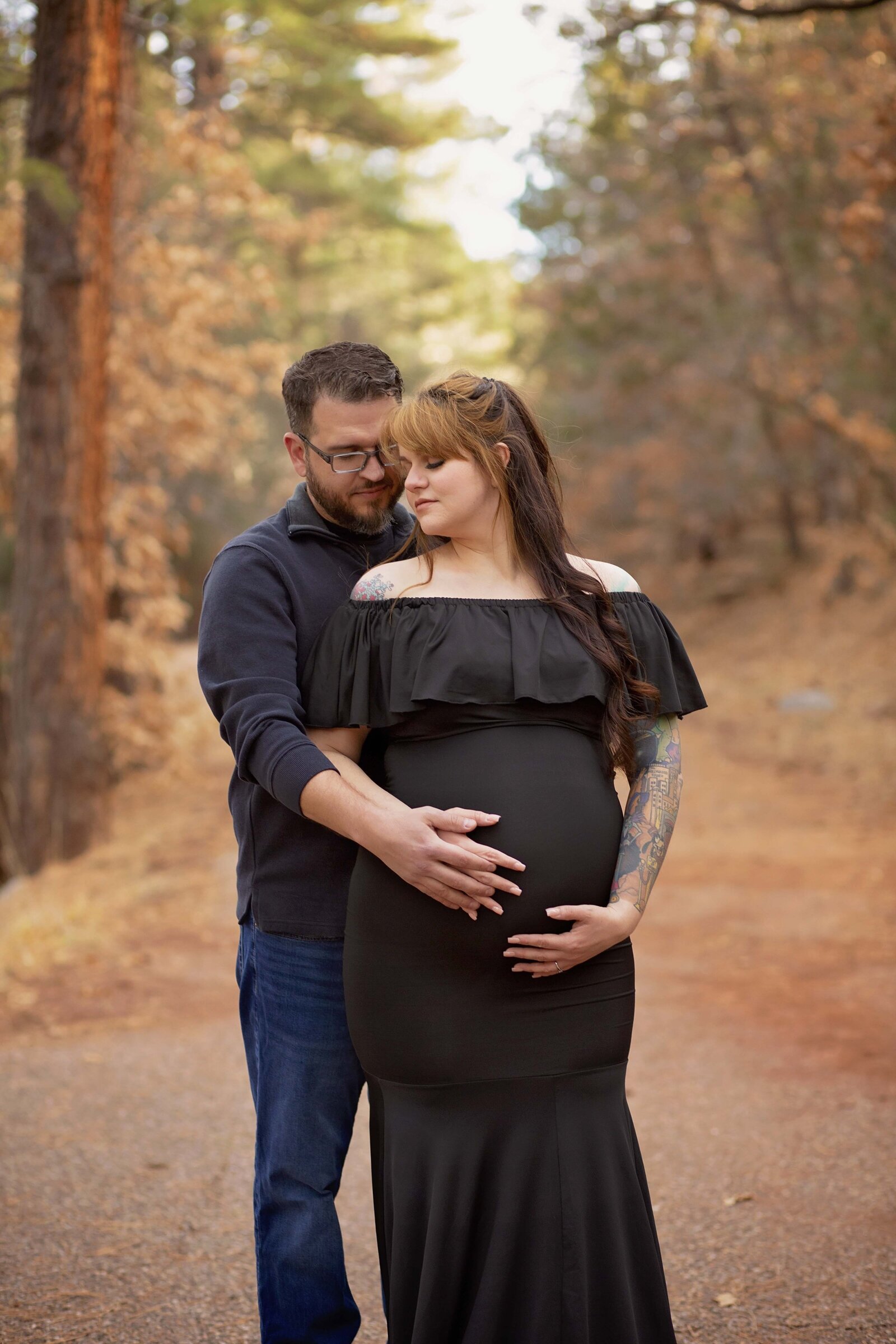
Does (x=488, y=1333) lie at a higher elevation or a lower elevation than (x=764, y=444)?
lower

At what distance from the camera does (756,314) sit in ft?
62.1

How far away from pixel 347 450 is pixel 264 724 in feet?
2.22

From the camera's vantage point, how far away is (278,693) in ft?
7.86

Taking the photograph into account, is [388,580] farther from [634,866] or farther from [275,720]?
[634,866]

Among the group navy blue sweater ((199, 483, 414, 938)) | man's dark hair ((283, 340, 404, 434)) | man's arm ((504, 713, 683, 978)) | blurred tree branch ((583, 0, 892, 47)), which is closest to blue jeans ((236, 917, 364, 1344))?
navy blue sweater ((199, 483, 414, 938))

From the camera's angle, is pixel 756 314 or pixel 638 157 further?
pixel 638 157

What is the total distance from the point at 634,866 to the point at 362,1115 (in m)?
2.88

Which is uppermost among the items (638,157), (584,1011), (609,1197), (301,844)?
(638,157)

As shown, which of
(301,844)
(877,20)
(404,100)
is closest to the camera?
(301,844)

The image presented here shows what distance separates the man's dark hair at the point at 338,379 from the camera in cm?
261

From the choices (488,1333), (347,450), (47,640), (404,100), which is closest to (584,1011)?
(488,1333)

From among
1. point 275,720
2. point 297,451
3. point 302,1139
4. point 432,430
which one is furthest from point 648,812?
point 297,451

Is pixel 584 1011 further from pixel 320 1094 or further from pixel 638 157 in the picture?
pixel 638 157

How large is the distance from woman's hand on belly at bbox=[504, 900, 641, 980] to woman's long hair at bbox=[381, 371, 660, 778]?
0.37 metres
